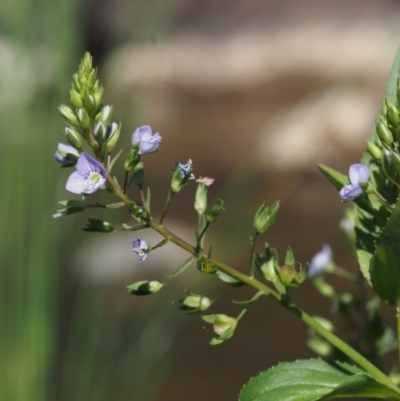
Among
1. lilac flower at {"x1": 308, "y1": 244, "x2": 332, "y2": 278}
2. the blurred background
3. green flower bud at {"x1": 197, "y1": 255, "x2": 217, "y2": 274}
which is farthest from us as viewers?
the blurred background

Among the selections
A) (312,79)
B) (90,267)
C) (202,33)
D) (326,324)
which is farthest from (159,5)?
(326,324)

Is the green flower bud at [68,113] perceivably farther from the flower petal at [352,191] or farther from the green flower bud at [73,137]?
the flower petal at [352,191]

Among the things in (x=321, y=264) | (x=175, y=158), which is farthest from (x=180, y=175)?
(x=175, y=158)

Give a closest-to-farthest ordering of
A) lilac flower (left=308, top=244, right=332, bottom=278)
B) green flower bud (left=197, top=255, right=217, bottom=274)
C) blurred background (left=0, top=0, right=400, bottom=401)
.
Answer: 1. green flower bud (left=197, top=255, right=217, bottom=274)
2. lilac flower (left=308, top=244, right=332, bottom=278)
3. blurred background (left=0, top=0, right=400, bottom=401)

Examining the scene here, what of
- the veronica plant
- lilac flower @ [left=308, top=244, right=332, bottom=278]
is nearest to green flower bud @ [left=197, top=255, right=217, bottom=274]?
the veronica plant

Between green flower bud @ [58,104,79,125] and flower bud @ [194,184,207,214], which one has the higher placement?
green flower bud @ [58,104,79,125]

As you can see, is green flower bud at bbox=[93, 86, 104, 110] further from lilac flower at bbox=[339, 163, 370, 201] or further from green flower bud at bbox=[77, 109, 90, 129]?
lilac flower at bbox=[339, 163, 370, 201]

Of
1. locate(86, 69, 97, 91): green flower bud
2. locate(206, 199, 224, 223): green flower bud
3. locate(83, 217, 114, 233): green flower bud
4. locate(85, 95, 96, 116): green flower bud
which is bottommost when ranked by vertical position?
→ locate(83, 217, 114, 233): green flower bud
